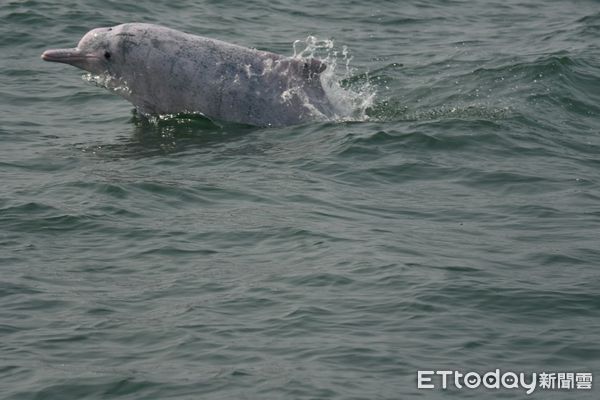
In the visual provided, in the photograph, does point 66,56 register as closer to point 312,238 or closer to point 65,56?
point 65,56

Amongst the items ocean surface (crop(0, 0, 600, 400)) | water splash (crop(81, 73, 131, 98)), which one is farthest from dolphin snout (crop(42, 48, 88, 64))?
ocean surface (crop(0, 0, 600, 400))

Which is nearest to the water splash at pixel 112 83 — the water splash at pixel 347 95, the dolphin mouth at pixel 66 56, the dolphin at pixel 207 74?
the dolphin at pixel 207 74

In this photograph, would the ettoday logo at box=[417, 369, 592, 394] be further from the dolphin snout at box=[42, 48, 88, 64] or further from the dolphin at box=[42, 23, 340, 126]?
the dolphin snout at box=[42, 48, 88, 64]

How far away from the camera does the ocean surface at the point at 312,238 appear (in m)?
9.44

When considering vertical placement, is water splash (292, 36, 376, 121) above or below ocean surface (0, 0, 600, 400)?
above

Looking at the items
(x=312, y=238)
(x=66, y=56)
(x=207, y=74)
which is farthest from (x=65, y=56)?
(x=312, y=238)

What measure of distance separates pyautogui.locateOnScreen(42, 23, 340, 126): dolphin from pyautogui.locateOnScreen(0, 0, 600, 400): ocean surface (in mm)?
281

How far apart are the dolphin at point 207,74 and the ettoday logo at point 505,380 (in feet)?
23.9

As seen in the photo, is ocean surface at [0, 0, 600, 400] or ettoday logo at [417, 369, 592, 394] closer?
ettoday logo at [417, 369, 592, 394]

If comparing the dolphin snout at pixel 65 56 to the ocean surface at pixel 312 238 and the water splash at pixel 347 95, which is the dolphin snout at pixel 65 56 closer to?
the ocean surface at pixel 312 238

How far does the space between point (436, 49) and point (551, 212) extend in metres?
8.97

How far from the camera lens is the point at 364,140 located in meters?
15.3

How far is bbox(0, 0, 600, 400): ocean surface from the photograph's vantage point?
944cm

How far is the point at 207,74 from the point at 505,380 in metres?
7.87
